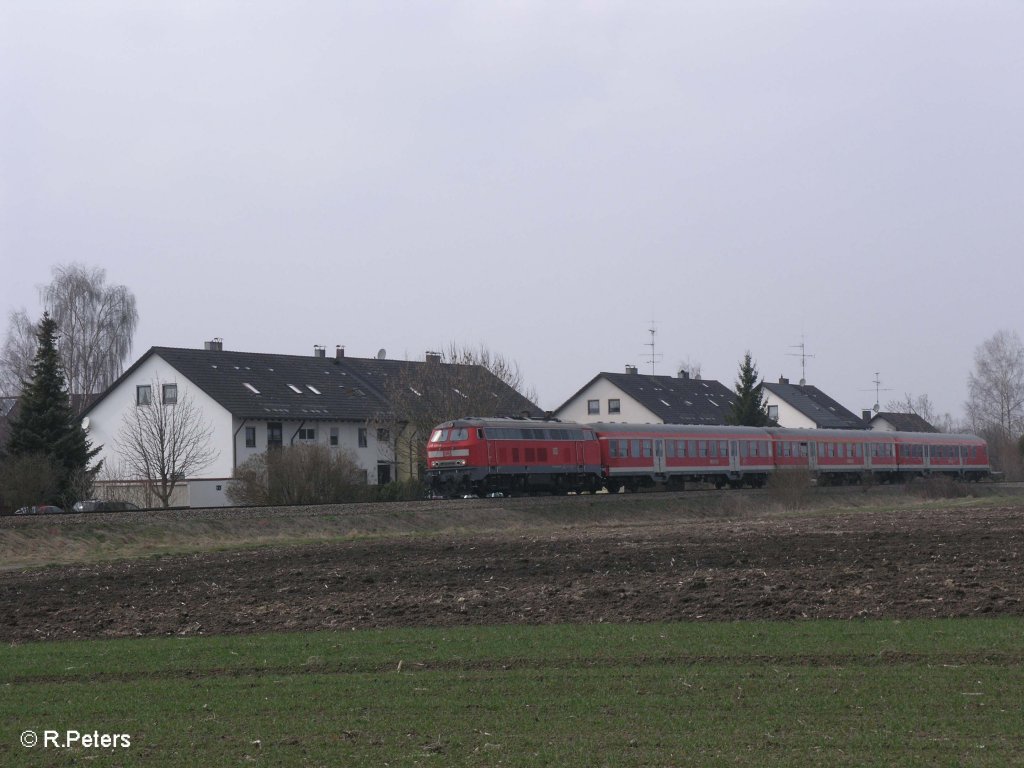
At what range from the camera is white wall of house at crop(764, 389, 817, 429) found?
100m

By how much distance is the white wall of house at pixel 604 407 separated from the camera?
3398 inches

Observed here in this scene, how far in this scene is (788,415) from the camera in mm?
101125

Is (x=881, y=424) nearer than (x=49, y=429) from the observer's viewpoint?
No

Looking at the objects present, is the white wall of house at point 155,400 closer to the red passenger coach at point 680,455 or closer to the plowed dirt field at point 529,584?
the red passenger coach at point 680,455

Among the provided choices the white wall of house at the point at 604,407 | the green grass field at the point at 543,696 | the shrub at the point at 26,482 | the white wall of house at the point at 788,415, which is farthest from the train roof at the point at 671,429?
the white wall of house at the point at 788,415

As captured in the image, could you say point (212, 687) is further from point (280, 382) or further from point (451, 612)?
point (280, 382)

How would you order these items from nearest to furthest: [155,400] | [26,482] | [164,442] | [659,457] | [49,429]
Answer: [26,482]
[49,429]
[659,457]
[164,442]
[155,400]

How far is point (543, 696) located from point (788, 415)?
9279cm

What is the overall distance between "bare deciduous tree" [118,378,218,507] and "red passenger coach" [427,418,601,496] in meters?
12.3

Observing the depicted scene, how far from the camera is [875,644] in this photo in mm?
12977

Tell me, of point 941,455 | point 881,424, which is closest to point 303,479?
point 941,455

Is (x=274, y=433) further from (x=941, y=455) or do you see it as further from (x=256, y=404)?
(x=941, y=455)

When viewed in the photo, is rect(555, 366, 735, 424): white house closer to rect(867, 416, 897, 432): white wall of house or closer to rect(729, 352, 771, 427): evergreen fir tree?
rect(729, 352, 771, 427): evergreen fir tree

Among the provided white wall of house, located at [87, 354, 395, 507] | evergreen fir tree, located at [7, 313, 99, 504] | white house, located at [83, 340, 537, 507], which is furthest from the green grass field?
white house, located at [83, 340, 537, 507]
